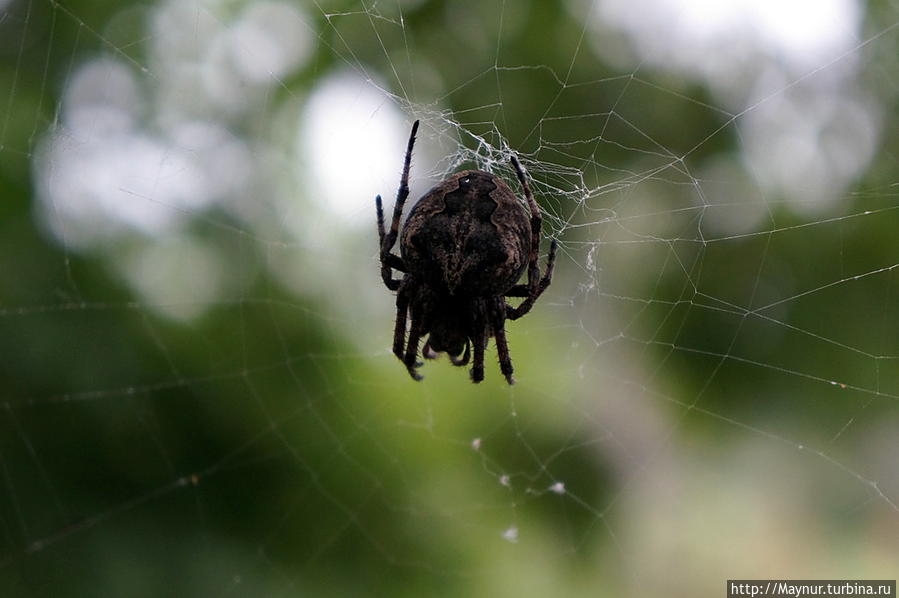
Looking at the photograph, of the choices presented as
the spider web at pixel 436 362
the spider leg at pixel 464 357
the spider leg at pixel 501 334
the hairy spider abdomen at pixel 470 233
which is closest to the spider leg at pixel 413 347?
the spider leg at pixel 464 357

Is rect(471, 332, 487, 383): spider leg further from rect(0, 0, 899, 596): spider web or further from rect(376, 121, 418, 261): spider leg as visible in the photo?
rect(0, 0, 899, 596): spider web

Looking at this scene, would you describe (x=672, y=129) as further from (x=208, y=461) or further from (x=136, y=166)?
(x=208, y=461)

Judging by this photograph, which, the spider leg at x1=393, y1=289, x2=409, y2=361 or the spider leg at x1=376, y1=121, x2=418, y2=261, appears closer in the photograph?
the spider leg at x1=376, y1=121, x2=418, y2=261

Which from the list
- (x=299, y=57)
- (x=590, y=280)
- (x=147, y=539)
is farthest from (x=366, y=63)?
(x=147, y=539)

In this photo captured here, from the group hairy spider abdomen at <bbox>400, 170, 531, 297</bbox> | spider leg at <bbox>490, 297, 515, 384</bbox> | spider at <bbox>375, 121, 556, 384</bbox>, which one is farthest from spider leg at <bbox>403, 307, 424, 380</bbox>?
hairy spider abdomen at <bbox>400, 170, 531, 297</bbox>

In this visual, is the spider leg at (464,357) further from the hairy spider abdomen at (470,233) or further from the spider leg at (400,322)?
the hairy spider abdomen at (470,233)

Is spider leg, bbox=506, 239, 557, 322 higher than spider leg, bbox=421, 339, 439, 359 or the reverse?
higher

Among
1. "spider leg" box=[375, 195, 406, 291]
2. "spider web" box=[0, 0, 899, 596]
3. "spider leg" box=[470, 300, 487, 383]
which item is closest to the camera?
"spider leg" box=[375, 195, 406, 291]
